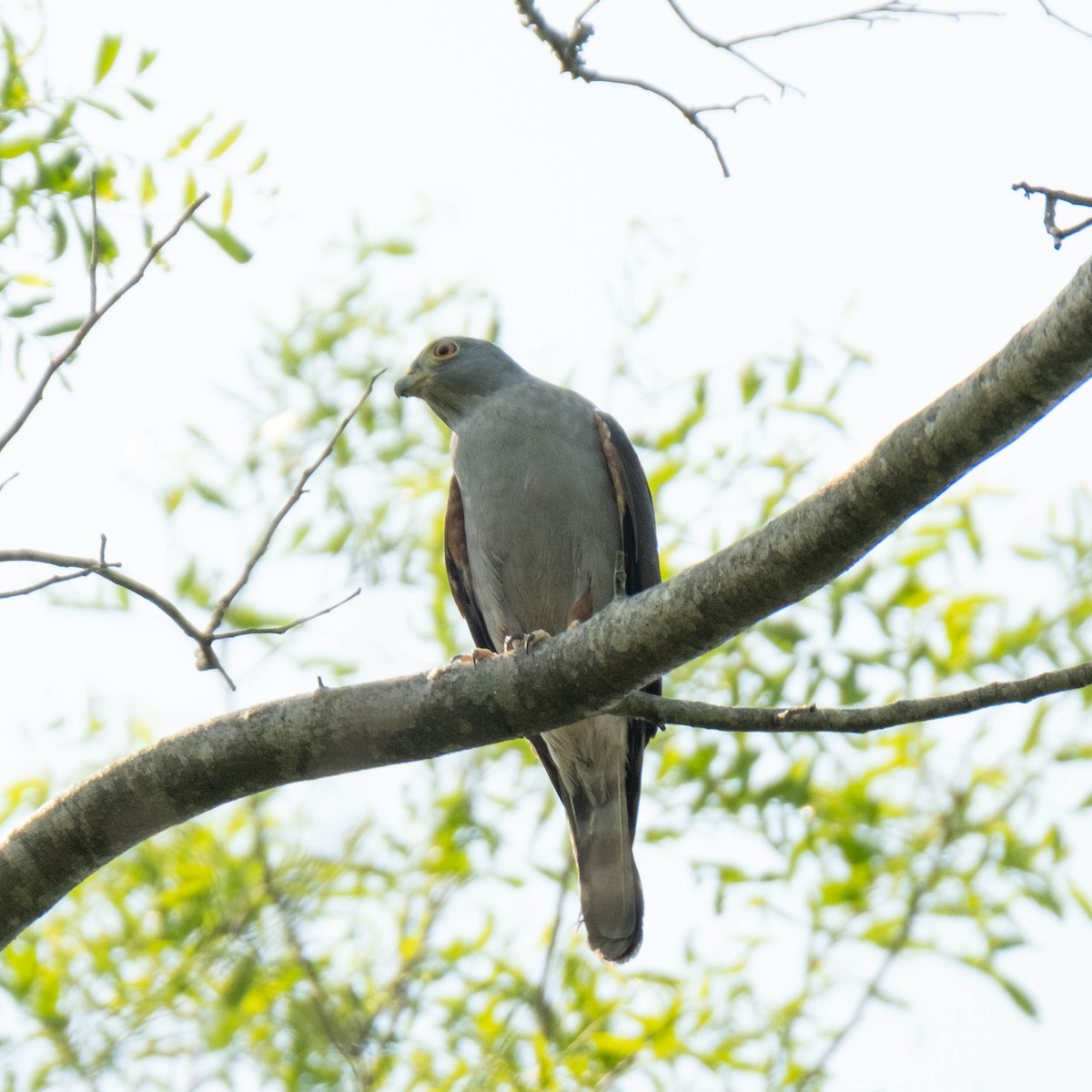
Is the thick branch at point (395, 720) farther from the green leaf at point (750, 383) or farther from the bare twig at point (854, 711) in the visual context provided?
the green leaf at point (750, 383)

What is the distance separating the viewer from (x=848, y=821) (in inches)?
297

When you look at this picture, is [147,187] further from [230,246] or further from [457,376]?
[457,376]

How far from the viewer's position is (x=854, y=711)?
3.60 metres

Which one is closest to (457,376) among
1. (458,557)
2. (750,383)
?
(458,557)

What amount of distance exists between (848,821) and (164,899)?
11.8 feet

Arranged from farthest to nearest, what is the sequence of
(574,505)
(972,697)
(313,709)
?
(574,505)
(313,709)
(972,697)

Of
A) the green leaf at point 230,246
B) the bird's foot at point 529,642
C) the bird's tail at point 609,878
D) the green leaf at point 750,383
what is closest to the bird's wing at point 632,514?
the bird's tail at point 609,878

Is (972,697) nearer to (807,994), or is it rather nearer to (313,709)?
(313,709)

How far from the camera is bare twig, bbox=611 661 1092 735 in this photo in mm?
3385

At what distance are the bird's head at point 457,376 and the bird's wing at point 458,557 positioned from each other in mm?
425

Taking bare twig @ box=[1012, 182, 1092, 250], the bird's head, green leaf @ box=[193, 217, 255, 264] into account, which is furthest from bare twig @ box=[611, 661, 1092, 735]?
the bird's head

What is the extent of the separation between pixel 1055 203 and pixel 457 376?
4378mm

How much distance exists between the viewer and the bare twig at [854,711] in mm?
3385

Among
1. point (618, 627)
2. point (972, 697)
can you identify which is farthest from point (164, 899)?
point (972, 697)
